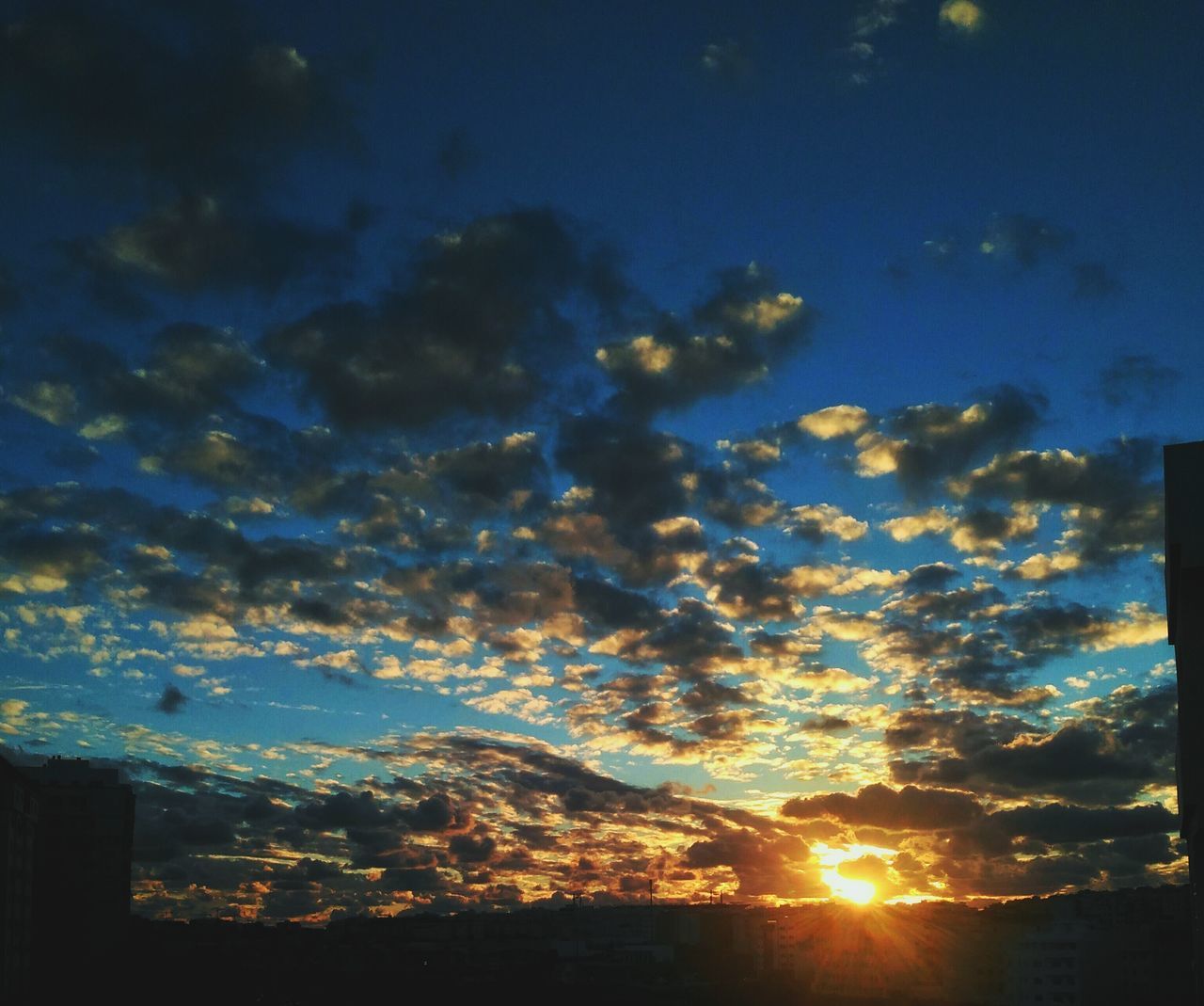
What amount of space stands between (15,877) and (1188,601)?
88.4m

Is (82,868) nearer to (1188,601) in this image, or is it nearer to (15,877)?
(15,877)

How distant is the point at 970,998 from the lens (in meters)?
173

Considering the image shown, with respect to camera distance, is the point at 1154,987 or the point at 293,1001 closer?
the point at 293,1001

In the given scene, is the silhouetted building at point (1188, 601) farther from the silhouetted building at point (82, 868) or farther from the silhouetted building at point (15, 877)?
the silhouetted building at point (82, 868)

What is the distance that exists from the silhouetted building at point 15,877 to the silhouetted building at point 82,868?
2408 cm

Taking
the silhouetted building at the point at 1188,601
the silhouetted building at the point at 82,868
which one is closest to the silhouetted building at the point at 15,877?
the silhouetted building at the point at 82,868

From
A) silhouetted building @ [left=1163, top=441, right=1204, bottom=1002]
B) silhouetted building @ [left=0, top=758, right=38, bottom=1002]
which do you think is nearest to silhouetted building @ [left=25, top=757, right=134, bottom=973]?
silhouetted building @ [left=0, top=758, right=38, bottom=1002]

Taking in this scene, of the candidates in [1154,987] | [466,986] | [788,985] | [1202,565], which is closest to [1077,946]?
[1154,987]

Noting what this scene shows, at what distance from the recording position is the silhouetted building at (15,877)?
85.1 meters

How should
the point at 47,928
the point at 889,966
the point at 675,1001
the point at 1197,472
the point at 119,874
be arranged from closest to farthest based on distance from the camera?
the point at 1197,472 < the point at 47,928 < the point at 119,874 < the point at 675,1001 < the point at 889,966

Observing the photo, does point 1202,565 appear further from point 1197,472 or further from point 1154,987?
point 1154,987

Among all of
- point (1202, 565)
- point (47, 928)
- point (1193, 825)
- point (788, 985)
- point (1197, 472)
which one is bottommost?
point (788, 985)

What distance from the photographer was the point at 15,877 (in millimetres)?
88750

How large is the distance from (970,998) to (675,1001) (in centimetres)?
5504
